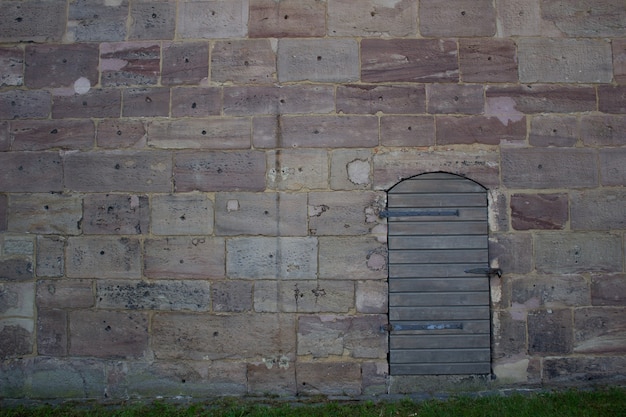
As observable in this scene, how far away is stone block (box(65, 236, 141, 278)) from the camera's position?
4344 millimetres

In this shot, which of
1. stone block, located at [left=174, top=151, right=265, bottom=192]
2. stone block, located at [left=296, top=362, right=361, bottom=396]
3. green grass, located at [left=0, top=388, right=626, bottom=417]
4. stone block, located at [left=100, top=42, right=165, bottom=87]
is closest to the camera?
green grass, located at [left=0, top=388, right=626, bottom=417]

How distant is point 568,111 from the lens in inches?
173

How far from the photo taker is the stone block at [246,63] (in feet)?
14.4

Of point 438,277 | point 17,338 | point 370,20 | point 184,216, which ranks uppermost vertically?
point 370,20

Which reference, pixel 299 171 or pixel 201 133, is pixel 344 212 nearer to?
pixel 299 171

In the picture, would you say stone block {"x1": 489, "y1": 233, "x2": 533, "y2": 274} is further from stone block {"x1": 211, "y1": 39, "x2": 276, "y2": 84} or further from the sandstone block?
the sandstone block

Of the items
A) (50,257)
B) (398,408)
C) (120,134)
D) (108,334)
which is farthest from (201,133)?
(398,408)

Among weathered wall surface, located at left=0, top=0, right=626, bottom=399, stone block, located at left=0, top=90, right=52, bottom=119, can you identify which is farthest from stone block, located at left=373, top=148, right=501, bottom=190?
stone block, located at left=0, top=90, right=52, bottom=119

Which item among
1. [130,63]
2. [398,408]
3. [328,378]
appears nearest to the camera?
[398,408]

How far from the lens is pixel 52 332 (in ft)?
14.2

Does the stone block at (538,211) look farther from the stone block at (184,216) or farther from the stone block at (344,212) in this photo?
the stone block at (184,216)

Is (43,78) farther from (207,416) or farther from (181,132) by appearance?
(207,416)

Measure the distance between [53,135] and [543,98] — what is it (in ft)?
14.5

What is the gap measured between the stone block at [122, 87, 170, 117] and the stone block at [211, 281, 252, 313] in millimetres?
1662
